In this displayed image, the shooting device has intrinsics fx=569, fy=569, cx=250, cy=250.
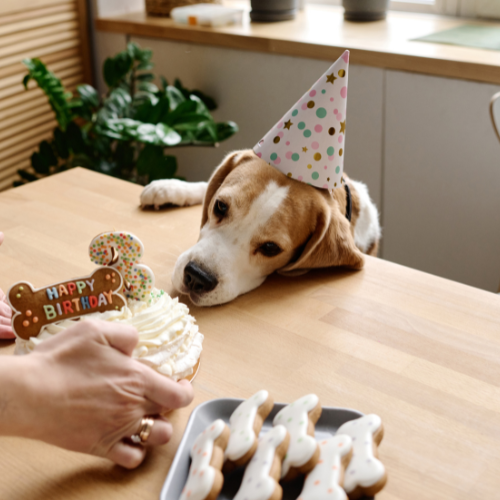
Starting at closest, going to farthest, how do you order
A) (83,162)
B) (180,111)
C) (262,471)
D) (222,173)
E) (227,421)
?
(262,471), (227,421), (222,173), (180,111), (83,162)

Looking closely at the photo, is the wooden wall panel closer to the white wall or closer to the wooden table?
the white wall

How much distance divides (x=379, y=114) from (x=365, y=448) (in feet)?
5.55

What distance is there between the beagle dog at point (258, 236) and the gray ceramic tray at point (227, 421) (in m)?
0.32

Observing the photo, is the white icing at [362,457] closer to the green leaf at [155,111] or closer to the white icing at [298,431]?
the white icing at [298,431]

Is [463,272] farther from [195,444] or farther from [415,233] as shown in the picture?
[195,444]

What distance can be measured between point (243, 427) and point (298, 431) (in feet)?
0.21

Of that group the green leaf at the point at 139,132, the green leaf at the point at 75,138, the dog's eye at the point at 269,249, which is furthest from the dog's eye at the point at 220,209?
the green leaf at the point at 75,138

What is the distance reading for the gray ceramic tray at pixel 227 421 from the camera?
2.14 feet

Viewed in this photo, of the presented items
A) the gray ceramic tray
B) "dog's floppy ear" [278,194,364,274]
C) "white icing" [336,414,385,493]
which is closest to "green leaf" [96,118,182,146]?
"dog's floppy ear" [278,194,364,274]

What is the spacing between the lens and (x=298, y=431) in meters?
0.66

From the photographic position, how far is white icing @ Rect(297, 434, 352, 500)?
590mm

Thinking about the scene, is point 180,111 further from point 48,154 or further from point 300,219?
point 300,219

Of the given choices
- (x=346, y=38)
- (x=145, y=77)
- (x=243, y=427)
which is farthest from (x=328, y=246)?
(x=145, y=77)

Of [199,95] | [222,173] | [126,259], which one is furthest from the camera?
[199,95]
